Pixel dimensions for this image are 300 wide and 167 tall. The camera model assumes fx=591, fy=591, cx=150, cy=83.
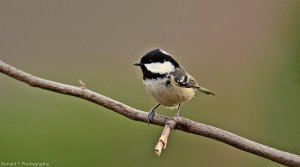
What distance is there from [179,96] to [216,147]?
3.04ft

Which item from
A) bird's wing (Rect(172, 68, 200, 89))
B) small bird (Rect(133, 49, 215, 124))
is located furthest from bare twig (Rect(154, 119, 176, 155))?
bird's wing (Rect(172, 68, 200, 89))

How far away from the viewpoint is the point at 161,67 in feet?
5.77

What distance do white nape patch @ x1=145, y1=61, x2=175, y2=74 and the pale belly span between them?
42mm

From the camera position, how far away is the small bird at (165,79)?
5.61 feet

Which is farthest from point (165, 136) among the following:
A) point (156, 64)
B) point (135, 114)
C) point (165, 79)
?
point (165, 79)

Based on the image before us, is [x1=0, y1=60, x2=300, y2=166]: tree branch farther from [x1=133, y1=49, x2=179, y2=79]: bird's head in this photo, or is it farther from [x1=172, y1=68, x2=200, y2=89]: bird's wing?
[x1=172, y1=68, x2=200, y2=89]: bird's wing

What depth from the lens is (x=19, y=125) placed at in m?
3.30

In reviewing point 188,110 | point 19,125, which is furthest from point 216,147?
point 19,125

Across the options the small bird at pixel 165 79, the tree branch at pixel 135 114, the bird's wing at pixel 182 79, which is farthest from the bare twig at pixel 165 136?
the bird's wing at pixel 182 79

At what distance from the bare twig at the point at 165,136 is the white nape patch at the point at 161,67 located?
377mm

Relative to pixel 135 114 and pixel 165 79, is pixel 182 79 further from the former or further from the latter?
pixel 135 114

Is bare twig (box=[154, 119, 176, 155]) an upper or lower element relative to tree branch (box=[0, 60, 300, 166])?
lower

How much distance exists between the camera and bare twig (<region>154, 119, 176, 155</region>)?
112 cm

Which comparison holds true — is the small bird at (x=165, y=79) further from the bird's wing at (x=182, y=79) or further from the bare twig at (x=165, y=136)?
the bare twig at (x=165, y=136)
